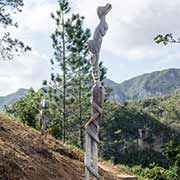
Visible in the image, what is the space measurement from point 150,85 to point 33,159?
550 feet

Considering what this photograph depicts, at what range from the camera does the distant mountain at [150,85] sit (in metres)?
164

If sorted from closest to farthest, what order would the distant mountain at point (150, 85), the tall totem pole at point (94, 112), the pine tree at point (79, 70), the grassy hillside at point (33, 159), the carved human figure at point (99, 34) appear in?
1. the tall totem pole at point (94, 112)
2. the carved human figure at point (99, 34)
3. the grassy hillside at point (33, 159)
4. the pine tree at point (79, 70)
5. the distant mountain at point (150, 85)

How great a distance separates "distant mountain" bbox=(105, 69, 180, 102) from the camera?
540 ft

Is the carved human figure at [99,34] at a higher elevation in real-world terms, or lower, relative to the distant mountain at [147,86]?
higher

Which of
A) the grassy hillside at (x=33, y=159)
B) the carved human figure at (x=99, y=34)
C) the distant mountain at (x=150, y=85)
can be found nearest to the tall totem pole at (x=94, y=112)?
the carved human figure at (x=99, y=34)

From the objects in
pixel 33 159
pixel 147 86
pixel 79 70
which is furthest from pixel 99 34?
pixel 147 86


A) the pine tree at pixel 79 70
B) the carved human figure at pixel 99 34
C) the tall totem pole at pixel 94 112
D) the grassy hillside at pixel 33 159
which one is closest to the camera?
the tall totem pole at pixel 94 112

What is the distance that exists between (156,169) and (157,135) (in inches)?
2030

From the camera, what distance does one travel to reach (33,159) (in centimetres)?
1074

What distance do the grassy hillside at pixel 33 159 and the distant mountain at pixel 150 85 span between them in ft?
474

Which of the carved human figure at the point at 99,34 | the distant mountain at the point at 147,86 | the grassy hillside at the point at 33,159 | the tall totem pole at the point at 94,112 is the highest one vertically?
the carved human figure at the point at 99,34

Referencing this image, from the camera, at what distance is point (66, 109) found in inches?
1018

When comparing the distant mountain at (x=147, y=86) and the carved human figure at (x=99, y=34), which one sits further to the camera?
the distant mountain at (x=147, y=86)

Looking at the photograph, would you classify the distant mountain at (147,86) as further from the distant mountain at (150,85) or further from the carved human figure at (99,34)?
the carved human figure at (99,34)
